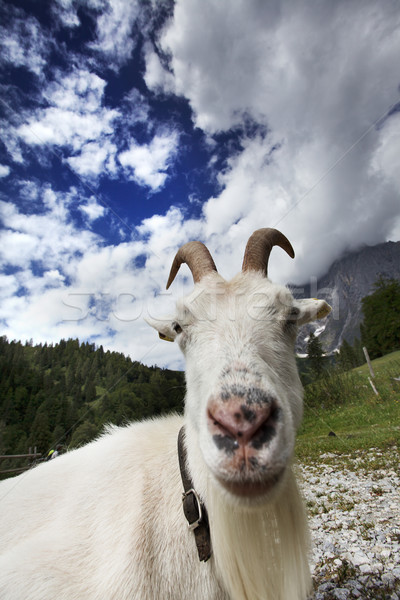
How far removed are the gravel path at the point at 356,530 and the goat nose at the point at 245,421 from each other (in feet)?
8.82

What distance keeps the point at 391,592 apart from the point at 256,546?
1.97 meters

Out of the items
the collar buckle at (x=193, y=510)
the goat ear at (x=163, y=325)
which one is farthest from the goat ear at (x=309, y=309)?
the collar buckle at (x=193, y=510)

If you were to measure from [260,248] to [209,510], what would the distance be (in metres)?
2.58

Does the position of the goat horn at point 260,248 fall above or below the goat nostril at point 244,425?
above

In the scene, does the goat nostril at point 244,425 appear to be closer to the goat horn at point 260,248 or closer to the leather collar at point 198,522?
Answer: the leather collar at point 198,522

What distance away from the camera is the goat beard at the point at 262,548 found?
205 centimetres

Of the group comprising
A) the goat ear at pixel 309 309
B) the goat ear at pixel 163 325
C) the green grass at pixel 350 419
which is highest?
the goat ear at pixel 163 325

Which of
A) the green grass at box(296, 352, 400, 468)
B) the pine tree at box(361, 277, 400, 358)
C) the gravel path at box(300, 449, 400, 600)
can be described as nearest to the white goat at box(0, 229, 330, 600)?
the gravel path at box(300, 449, 400, 600)

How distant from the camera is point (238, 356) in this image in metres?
1.97

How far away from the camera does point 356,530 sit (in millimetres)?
4066

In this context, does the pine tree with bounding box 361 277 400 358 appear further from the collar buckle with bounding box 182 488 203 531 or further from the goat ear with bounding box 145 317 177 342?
the collar buckle with bounding box 182 488 203 531

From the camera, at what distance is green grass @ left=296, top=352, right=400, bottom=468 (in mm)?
8850

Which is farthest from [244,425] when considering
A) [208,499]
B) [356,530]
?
[356,530]

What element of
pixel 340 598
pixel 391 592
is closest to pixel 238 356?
pixel 340 598
